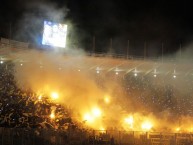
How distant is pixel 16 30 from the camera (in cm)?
3934

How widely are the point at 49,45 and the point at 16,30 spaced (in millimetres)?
6719

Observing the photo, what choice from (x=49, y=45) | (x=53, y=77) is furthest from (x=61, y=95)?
(x=49, y=45)

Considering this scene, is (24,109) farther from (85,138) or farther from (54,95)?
(85,138)

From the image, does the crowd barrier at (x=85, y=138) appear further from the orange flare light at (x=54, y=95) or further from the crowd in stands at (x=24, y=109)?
the orange flare light at (x=54, y=95)

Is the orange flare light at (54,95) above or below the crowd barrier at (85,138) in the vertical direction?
above

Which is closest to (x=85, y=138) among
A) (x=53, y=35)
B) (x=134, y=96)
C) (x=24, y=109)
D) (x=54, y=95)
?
(x=24, y=109)

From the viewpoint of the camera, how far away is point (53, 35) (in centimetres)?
3497

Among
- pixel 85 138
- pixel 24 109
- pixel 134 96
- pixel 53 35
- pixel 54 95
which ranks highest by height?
pixel 53 35

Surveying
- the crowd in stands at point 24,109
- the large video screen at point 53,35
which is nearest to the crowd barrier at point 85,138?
the crowd in stands at point 24,109

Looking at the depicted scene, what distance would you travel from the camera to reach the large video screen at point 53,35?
114ft

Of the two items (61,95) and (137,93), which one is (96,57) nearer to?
(61,95)

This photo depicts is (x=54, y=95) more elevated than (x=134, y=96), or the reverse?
(x=134, y=96)

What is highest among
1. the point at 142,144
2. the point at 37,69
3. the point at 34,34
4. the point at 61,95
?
the point at 34,34

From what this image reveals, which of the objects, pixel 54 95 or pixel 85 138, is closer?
pixel 85 138
